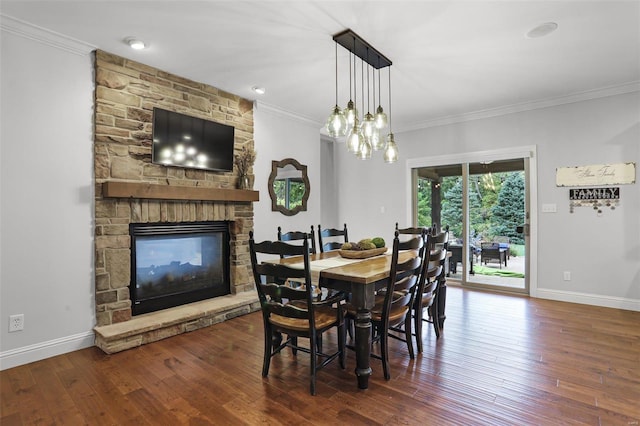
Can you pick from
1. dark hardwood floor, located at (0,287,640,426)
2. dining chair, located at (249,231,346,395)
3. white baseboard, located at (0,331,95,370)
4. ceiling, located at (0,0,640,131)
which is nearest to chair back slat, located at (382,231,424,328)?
dining chair, located at (249,231,346,395)

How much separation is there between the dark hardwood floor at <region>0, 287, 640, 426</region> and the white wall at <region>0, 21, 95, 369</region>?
308 millimetres

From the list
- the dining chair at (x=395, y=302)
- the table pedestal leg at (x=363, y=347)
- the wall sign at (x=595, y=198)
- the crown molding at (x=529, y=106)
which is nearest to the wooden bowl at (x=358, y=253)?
the dining chair at (x=395, y=302)

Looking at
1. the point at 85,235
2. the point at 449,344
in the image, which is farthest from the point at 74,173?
the point at 449,344

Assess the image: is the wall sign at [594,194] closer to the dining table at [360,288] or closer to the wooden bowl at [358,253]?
the wooden bowl at [358,253]

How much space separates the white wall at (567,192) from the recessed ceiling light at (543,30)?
207cm

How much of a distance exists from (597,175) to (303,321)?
420cm

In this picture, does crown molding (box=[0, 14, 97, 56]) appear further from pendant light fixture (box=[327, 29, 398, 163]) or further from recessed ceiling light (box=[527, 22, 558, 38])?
recessed ceiling light (box=[527, 22, 558, 38])

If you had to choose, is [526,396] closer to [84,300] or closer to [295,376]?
[295,376]

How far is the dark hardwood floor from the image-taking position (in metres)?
1.99

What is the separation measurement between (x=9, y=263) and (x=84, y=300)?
64cm

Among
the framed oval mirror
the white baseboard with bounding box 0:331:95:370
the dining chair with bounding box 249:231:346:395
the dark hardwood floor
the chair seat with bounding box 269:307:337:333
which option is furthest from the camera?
the framed oval mirror

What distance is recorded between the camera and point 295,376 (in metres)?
2.47

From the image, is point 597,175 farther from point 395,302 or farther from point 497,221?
point 395,302

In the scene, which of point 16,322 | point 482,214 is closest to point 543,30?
point 482,214
